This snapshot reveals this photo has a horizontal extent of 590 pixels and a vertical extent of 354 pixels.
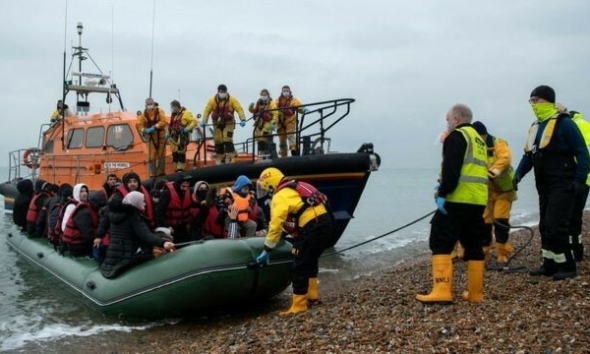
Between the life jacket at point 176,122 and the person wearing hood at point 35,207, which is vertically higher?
the life jacket at point 176,122

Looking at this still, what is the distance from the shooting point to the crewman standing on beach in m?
4.30

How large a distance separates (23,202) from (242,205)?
5.49 meters

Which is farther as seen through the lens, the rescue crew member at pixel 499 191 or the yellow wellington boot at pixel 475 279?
the rescue crew member at pixel 499 191

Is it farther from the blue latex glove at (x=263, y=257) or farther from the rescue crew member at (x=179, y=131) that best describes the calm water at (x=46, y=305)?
the rescue crew member at (x=179, y=131)

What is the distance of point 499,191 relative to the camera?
647cm

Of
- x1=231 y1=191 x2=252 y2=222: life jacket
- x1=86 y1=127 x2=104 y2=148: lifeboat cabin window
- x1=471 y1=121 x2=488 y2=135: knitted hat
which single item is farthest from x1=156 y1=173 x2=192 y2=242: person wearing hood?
x1=86 y1=127 x2=104 y2=148: lifeboat cabin window

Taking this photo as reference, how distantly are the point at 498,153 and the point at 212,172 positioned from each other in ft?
15.7

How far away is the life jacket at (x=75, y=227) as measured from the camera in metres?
7.32

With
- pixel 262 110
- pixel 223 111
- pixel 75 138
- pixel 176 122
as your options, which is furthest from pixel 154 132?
pixel 75 138

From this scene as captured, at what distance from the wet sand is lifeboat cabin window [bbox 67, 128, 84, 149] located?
22.6 ft

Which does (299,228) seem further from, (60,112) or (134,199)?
A: (60,112)

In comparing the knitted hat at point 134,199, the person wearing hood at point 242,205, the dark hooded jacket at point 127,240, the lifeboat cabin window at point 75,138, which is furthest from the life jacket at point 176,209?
the lifeboat cabin window at point 75,138

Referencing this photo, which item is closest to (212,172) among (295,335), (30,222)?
(30,222)

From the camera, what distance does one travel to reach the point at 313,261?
17.2 feet
